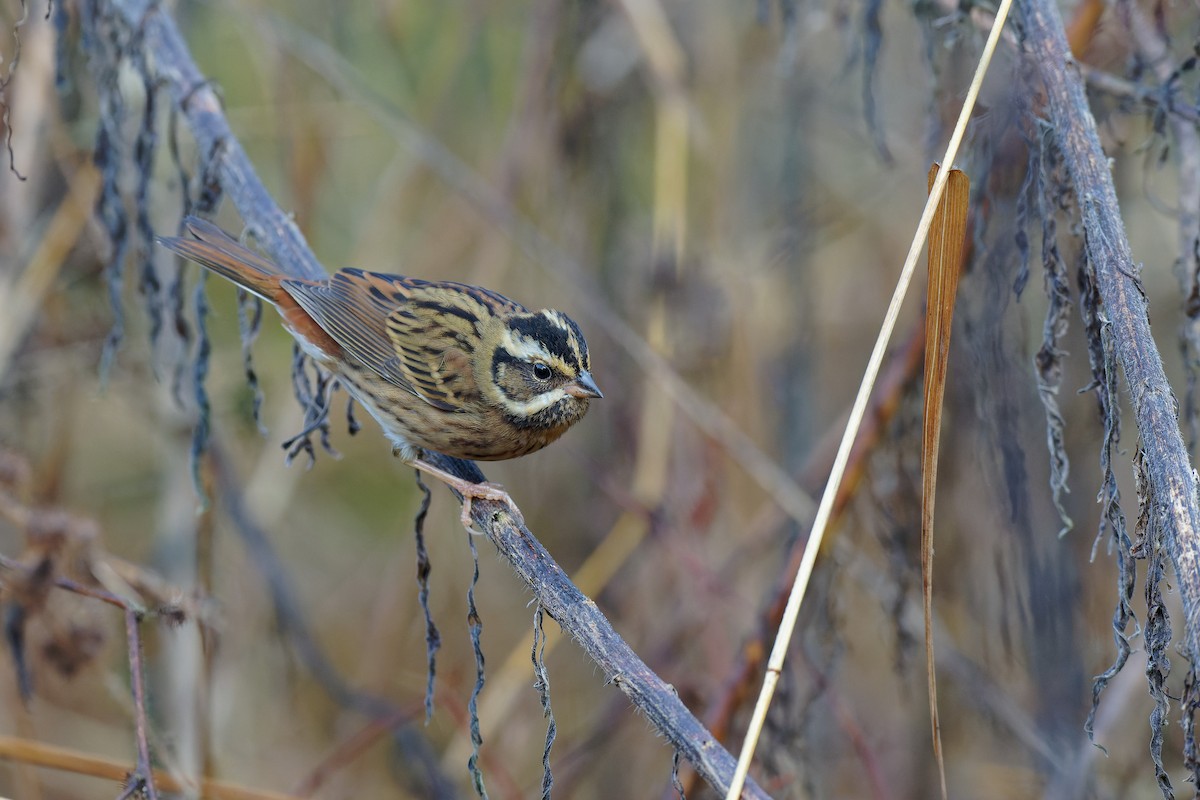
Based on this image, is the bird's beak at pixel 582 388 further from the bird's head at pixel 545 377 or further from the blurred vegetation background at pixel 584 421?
the blurred vegetation background at pixel 584 421

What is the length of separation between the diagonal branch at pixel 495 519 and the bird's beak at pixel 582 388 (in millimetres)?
459

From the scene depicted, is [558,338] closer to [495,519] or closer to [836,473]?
[495,519]

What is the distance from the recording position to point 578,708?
6332 mm

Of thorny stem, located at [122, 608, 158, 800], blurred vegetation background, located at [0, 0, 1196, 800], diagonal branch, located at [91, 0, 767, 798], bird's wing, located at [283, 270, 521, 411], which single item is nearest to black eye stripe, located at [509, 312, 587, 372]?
bird's wing, located at [283, 270, 521, 411]

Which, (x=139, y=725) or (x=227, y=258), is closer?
(x=139, y=725)

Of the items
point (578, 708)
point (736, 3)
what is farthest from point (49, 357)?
point (736, 3)

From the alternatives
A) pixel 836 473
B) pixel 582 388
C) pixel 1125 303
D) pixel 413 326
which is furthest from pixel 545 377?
pixel 1125 303

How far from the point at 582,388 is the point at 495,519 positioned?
3.30 feet

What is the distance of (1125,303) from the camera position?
7.22ft

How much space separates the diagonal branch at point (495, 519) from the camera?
2248 mm

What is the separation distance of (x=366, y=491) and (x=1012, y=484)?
15.4ft

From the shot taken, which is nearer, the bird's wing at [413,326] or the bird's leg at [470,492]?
the bird's leg at [470,492]

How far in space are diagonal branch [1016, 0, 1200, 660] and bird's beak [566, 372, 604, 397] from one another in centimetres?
187

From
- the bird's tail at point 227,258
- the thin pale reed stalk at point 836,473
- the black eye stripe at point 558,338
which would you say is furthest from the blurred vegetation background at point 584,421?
the thin pale reed stalk at point 836,473
